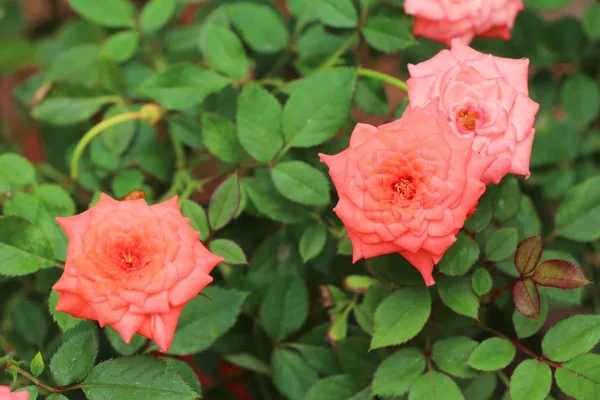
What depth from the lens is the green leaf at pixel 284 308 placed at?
77cm

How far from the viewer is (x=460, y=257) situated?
2.04 ft

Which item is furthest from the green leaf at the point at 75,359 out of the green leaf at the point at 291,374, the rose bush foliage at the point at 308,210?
the green leaf at the point at 291,374

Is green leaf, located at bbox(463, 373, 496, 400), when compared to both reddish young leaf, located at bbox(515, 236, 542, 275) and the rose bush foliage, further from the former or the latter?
reddish young leaf, located at bbox(515, 236, 542, 275)

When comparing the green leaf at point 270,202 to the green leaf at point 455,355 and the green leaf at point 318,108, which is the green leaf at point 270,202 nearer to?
the green leaf at point 318,108

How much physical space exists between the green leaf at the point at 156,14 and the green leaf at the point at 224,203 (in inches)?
11.6

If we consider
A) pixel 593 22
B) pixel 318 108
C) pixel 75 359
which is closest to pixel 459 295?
pixel 318 108

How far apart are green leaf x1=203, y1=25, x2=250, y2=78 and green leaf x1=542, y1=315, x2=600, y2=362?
1.35 ft

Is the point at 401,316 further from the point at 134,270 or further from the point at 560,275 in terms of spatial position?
the point at 134,270

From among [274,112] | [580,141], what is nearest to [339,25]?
[274,112]

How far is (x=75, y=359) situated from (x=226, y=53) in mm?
356

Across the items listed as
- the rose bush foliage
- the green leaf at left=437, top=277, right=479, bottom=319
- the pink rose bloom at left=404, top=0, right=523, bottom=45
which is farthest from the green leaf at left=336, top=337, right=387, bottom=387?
the pink rose bloom at left=404, top=0, right=523, bottom=45

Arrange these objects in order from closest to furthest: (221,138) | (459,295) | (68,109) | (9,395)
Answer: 1. (9,395)
2. (459,295)
3. (221,138)
4. (68,109)

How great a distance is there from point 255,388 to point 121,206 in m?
0.40

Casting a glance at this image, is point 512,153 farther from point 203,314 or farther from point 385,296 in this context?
point 203,314
